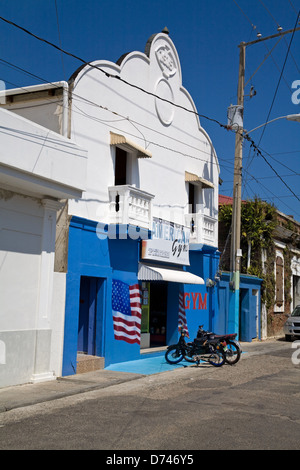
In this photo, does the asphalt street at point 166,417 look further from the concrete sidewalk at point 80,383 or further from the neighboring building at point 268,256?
the neighboring building at point 268,256

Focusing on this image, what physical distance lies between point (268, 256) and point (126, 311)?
44.1ft

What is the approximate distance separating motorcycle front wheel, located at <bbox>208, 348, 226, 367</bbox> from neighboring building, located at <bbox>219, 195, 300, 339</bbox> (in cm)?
939

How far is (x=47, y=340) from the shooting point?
1136cm

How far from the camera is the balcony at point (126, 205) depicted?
13984 millimetres

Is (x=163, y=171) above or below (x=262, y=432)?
above

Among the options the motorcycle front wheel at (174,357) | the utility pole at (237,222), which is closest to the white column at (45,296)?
the motorcycle front wheel at (174,357)

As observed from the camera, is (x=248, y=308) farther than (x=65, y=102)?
Yes

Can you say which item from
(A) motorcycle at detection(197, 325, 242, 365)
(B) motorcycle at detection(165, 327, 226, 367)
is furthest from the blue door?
(A) motorcycle at detection(197, 325, 242, 365)

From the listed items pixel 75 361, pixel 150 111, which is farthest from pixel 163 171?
pixel 75 361

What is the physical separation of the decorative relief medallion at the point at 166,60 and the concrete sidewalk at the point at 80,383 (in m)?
9.61

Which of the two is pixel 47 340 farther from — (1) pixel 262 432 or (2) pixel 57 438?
(1) pixel 262 432

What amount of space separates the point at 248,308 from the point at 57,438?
1770cm

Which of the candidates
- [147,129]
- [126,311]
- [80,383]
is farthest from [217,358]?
[147,129]

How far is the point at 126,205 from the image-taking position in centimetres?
1396
